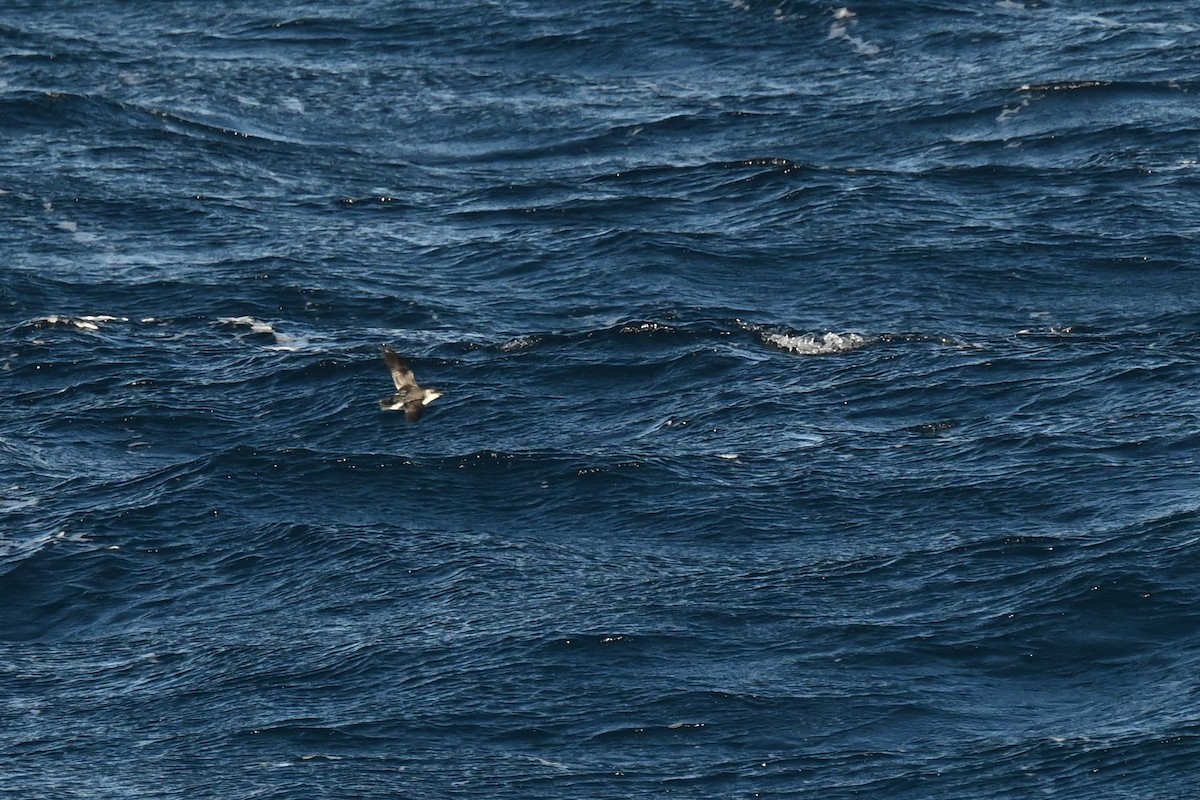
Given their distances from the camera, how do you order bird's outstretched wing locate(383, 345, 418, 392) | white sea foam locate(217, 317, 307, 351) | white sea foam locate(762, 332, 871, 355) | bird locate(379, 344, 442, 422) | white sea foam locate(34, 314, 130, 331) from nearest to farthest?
1. bird's outstretched wing locate(383, 345, 418, 392)
2. bird locate(379, 344, 442, 422)
3. white sea foam locate(762, 332, 871, 355)
4. white sea foam locate(217, 317, 307, 351)
5. white sea foam locate(34, 314, 130, 331)

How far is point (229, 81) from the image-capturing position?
3735 inches

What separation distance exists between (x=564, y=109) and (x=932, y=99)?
1441 cm

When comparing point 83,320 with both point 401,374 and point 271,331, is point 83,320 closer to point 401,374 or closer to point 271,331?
point 271,331

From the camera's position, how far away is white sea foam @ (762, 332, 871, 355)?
231 feet

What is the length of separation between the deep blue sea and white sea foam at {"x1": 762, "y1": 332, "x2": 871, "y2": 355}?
12cm

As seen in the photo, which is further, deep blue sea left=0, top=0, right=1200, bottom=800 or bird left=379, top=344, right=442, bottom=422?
bird left=379, top=344, right=442, bottom=422

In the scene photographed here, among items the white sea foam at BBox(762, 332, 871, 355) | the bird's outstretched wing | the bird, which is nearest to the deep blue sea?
the white sea foam at BBox(762, 332, 871, 355)

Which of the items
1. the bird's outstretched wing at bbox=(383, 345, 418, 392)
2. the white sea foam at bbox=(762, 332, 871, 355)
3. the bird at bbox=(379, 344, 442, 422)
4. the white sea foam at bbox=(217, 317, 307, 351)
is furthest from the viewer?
the white sea foam at bbox=(217, 317, 307, 351)

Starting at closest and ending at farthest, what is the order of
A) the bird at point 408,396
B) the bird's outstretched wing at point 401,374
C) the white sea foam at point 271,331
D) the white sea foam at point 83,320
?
the bird's outstretched wing at point 401,374 < the bird at point 408,396 < the white sea foam at point 271,331 < the white sea foam at point 83,320

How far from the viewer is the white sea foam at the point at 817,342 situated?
2776 inches

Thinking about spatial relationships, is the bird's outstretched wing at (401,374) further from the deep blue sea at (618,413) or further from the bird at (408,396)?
the deep blue sea at (618,413)

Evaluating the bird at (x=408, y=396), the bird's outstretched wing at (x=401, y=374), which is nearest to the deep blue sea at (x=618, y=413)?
the bird at (x=408, y=396)

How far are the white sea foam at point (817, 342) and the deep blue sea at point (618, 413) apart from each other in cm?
12

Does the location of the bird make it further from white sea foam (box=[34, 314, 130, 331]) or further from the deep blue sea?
white sea foam (box=[34, 314, 130, 331])
